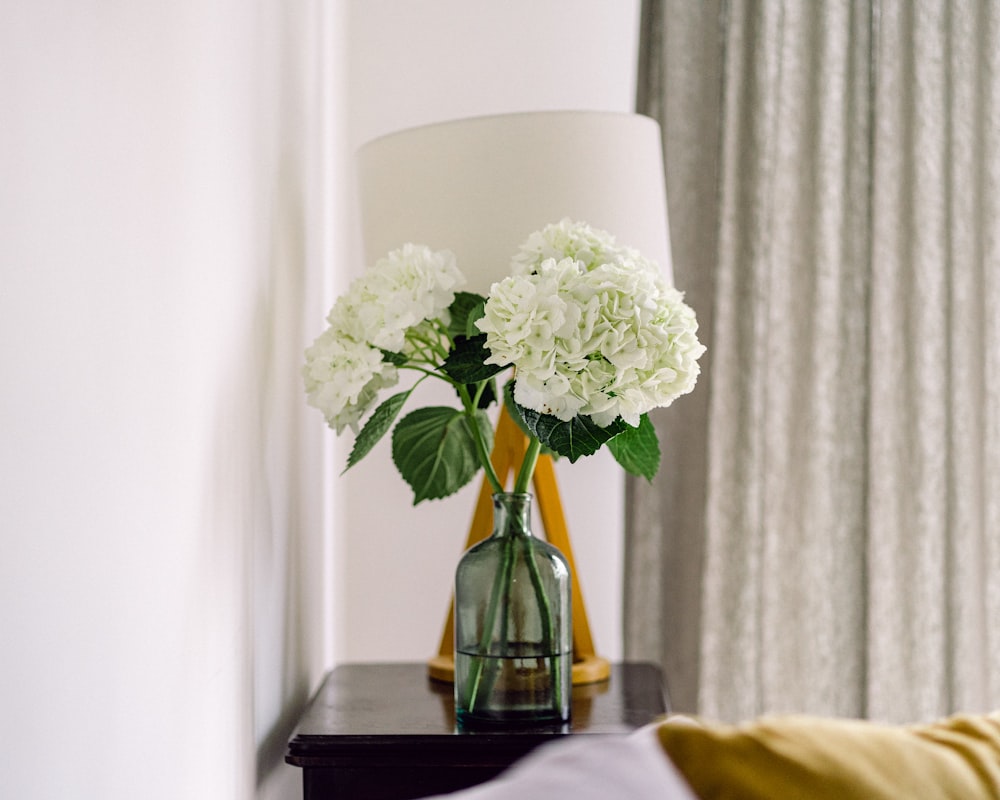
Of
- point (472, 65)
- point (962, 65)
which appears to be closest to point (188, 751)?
point (472, 65)

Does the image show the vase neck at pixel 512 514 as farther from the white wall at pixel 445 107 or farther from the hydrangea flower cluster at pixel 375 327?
the white wall at pixel 445 107

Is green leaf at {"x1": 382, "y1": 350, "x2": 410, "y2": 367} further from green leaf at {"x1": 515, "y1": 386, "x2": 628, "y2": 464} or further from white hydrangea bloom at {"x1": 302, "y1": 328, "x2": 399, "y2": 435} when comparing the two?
green leaf at {"x1": 515, "y1": 386, "x2": 628, "y2": 464}

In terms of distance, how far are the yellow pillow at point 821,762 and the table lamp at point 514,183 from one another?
2.43ft

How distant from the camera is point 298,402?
140 cm

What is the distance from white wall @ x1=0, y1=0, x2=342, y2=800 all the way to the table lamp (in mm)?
166

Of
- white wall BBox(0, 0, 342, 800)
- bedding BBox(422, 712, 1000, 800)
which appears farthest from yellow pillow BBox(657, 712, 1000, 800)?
white wall BBox(0, 0, 342, 800)

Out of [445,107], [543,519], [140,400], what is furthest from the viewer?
[445,107]

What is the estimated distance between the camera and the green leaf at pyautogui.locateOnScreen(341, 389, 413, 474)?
3.47 feet

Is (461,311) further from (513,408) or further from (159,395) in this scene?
(159,395)

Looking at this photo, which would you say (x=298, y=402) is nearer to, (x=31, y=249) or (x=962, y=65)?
(x=31, y=249)

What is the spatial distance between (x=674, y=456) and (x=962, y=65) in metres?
0.83

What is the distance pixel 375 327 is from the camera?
1.03 metres

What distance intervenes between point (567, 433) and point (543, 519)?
454 mm

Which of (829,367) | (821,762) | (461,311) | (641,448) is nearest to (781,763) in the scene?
(821,762)
